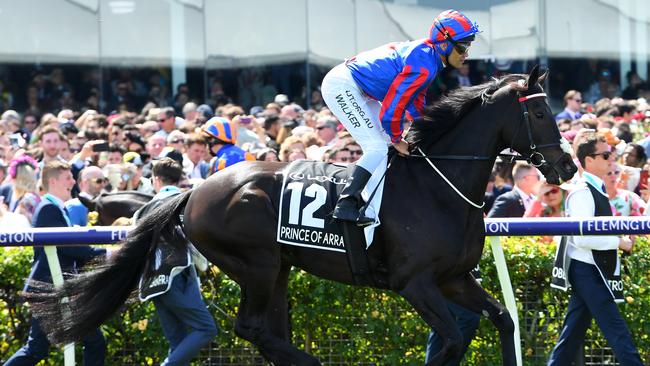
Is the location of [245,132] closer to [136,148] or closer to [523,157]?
[136,148]

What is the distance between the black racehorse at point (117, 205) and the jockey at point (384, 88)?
210 cm

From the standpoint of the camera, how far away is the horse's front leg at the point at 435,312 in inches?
225

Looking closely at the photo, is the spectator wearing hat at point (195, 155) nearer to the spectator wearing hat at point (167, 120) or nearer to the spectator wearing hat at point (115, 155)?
the spectator wearing hat at point (115, 155)

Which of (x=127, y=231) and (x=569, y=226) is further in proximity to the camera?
(x=127, y=231)

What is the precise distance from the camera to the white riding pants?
235 inches

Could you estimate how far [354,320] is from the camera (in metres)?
6.93

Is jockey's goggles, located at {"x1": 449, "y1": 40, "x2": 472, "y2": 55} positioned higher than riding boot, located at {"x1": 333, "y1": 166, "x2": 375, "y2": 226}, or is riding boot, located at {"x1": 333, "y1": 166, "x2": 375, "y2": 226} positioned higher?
jockey's goggles, located at {"x1": 449, "y1": 40, "x2": 472, "y2": 55}

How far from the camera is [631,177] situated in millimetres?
9180

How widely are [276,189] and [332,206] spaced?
352 mm

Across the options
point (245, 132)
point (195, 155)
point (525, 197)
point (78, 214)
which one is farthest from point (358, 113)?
point (245, 132)

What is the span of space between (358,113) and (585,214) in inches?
57.6

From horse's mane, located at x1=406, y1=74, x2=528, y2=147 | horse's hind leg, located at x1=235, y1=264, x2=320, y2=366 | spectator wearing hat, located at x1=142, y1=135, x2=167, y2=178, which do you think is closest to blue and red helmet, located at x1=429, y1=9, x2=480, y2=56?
horse's mane, located at x1=406, y1=74, x2=528, y2=147

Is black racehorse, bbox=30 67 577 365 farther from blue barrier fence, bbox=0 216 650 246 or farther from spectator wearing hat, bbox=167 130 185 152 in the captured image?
spectator wearing hat, bbox=167 130 185 152

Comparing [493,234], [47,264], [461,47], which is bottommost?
[47,264]
